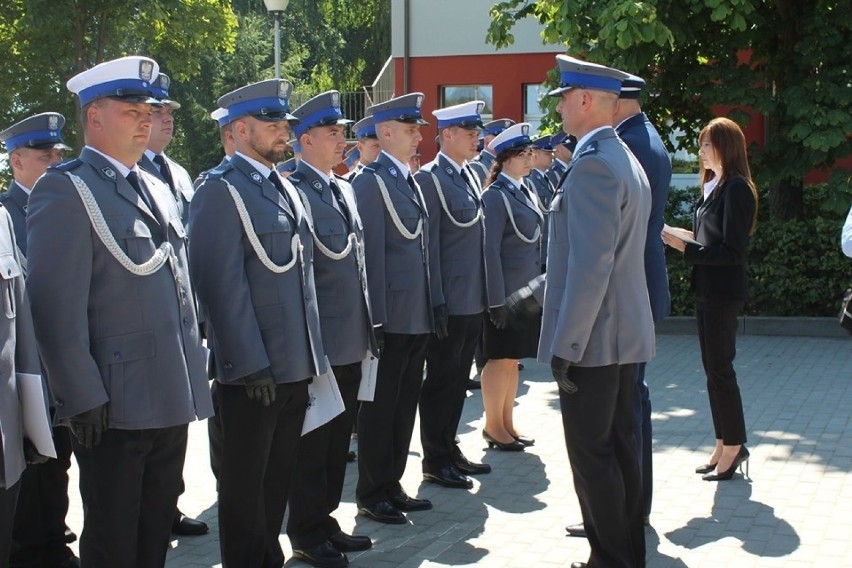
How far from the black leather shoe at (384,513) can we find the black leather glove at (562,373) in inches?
68.5

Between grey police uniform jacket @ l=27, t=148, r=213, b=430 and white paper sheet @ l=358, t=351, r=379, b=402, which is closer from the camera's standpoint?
grey police uniform jacket @ l=27, t=148, r=213, b=430

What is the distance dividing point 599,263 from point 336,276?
4.85ft

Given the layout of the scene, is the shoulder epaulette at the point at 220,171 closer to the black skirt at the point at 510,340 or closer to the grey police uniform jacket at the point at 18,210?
the grey police uniform jacket at the point at 18,210

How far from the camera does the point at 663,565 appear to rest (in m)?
5.45

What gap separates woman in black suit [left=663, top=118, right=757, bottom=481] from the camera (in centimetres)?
660

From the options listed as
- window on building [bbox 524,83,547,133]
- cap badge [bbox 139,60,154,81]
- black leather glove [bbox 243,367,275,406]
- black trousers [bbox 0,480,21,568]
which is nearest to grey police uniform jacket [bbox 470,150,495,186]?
black leather glove [bbox 243,367,275,406]

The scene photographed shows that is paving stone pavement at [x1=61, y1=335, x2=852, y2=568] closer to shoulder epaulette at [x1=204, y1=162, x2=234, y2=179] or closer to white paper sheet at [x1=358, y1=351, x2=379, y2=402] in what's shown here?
white paper sheet at [x1=358, y1=351, x2=379, y2=402]

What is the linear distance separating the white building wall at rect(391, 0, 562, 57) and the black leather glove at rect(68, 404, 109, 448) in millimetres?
19464

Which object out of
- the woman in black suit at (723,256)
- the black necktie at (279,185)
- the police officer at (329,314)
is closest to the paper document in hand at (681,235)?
the woman in black suit at (723,256)

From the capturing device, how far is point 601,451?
483 cm

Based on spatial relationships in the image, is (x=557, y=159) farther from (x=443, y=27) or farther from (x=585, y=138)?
(x=443, y=27)

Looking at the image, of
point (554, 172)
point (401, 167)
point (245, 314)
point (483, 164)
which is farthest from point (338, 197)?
point (554, 172)

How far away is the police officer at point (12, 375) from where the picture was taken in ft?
11.7

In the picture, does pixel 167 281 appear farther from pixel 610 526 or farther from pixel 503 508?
pixel 503 508
